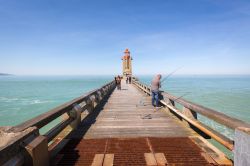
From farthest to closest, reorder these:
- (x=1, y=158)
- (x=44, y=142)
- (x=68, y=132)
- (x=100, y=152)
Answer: (x=68, y=132)
(x=100, y=152)
(x=44, y=142)
(x=1, y=158)

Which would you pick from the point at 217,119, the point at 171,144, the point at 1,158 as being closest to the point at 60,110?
the point at 1,158

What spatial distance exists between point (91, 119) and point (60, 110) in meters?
2.99

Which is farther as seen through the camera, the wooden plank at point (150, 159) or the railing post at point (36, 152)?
the wooden plank at point (150, 159)

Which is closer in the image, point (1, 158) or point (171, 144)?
point (1, 158)

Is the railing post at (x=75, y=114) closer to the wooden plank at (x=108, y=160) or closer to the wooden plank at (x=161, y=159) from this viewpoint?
the wooden plank at (x=108, y=160)

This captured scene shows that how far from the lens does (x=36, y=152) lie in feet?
9.51

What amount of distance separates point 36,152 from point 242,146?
3.05 m

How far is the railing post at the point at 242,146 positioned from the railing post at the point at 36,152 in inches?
119

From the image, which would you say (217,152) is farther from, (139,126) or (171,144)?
(139,126)

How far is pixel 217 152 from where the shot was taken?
3938 mm

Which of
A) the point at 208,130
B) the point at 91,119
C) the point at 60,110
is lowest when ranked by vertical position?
the point at 91,119

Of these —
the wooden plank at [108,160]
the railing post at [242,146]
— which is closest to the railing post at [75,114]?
the wooden plank at [108,160]

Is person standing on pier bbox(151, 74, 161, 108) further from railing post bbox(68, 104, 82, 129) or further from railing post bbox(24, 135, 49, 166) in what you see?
railing post bbox(24, 135, 49, 166)

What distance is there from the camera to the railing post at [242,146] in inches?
93.8
